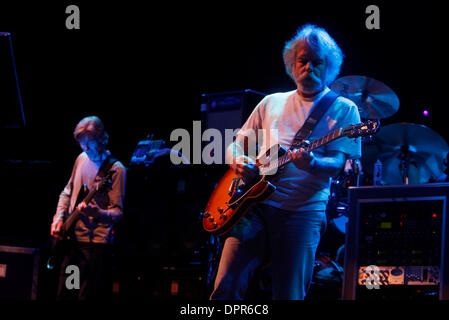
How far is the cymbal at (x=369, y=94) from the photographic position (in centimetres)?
486

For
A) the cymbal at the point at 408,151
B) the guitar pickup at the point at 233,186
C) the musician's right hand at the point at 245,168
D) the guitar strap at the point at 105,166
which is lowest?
the guitar pickup at the point at 233,186

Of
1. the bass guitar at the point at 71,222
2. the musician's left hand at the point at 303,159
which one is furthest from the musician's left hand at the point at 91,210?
the musician's left hand at the point at 303,159

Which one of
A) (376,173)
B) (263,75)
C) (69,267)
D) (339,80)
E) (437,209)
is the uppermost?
(263,75)

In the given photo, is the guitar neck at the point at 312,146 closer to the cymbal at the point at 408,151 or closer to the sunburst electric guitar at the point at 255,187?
the sunburst electric guitar at the point at 255,187

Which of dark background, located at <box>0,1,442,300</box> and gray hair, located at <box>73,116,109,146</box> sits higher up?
dark background, located at <box>0,1,442,300</box>

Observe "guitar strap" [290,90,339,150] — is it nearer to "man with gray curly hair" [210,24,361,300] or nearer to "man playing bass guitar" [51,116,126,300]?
"man with gray curly hair" [210,24,361,300]

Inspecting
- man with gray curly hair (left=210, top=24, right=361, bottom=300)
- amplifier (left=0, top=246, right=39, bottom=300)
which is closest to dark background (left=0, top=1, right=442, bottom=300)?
amplifier (left=0, top=246, right=39, bottom=300)

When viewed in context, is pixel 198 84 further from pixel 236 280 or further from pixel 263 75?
pixel 236 280

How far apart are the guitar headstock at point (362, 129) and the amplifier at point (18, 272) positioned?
3680mm

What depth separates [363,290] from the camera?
9.80 ft

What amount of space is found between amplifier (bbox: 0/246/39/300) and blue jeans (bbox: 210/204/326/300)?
2.91 metres

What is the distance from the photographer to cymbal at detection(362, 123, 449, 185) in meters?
5.41
